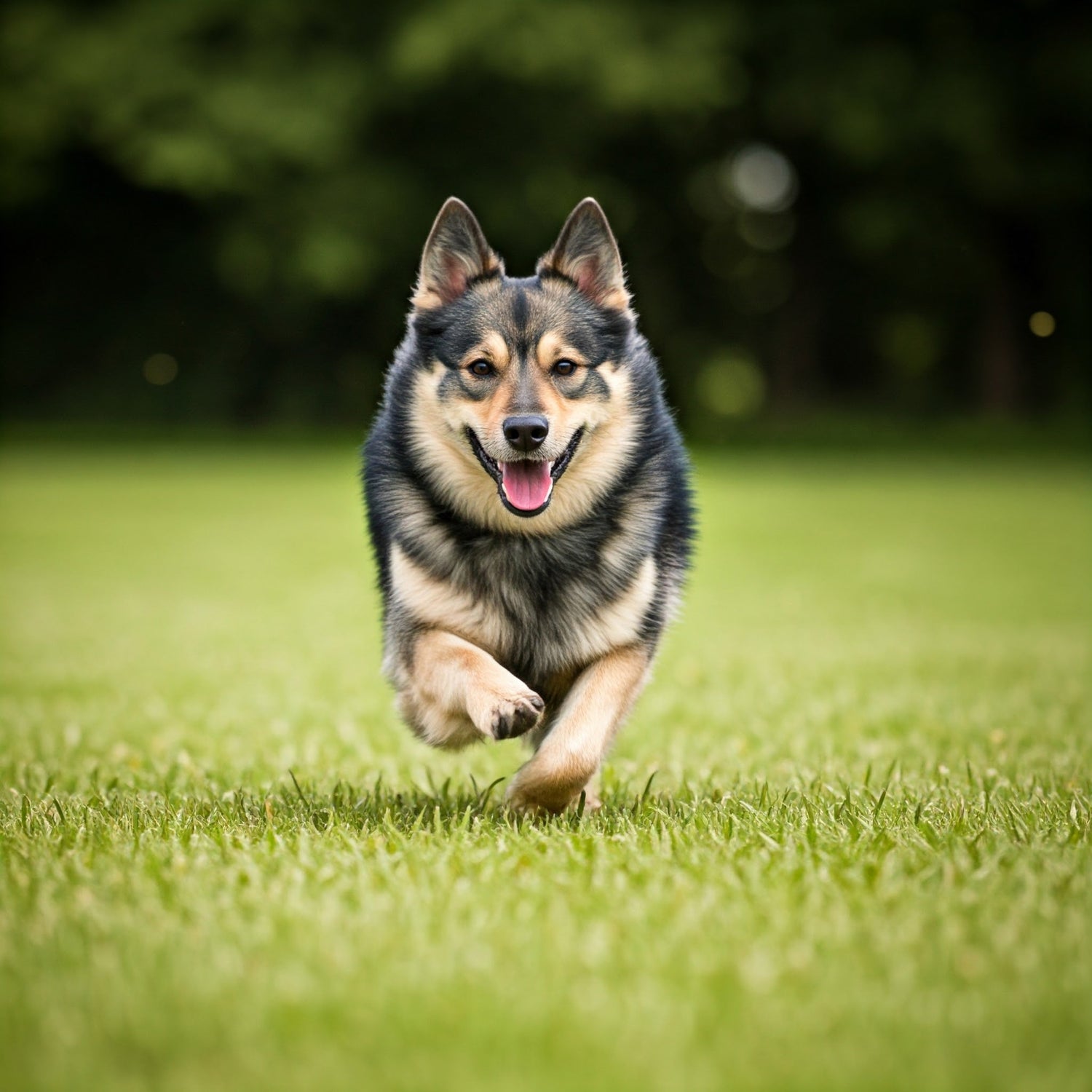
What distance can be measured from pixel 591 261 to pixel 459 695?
61.7 inches

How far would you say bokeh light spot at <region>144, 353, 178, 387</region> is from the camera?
31141 millimetres

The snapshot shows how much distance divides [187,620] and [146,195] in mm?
25917

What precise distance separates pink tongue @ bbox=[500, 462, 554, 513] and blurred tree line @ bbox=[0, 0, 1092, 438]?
24.9m

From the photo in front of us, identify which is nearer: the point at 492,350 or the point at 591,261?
the point at 492,350

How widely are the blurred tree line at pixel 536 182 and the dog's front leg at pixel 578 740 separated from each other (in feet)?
82.1

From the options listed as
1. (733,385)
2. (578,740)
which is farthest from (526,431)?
(733,385)

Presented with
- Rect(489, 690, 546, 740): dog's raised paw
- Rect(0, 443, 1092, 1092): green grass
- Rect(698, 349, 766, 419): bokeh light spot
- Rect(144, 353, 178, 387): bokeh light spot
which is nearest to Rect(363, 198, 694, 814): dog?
Rect(489, 690, 546, 740): dog's raised paw

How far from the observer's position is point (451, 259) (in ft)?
14.0

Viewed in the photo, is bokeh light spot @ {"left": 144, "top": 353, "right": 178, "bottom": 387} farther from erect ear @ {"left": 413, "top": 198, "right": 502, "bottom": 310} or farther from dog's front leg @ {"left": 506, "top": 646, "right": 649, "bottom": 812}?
dog's front leg @ {"left": 506, "top": 646, "right": 649, "bottom": 812}

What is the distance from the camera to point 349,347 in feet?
104

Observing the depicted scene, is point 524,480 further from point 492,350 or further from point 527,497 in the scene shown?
point 492,350

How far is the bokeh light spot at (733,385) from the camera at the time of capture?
33.9m

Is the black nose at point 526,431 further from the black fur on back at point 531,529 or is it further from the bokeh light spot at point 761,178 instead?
the bokeh light spot at point 761,178

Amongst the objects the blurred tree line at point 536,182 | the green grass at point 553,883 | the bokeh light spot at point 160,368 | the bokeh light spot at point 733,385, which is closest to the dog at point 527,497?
the green grass at point 553,883
